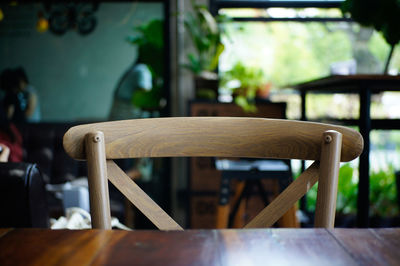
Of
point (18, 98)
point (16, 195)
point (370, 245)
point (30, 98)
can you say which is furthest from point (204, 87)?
point (370, 245)

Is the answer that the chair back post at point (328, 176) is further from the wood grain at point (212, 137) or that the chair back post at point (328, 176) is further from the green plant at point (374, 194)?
the green plant at point (374, 194)

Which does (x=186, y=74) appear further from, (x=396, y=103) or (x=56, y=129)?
(x=396, y=103)

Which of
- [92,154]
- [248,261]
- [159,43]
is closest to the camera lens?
[248,261]

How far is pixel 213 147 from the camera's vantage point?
2.96 ft

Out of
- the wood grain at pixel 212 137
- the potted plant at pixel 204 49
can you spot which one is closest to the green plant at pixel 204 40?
the potted plant at pixel 204 49

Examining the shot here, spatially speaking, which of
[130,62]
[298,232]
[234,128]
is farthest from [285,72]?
[298,232]

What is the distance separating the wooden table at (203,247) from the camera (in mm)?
467

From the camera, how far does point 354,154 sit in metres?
0.83

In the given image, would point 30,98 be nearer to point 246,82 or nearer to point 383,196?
point 246,82

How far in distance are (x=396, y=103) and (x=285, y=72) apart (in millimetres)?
997

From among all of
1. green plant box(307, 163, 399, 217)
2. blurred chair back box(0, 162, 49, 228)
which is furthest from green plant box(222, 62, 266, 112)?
blurred chair back box(0, 162, 49, 228)

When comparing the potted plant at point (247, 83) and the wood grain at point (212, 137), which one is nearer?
the wood grain at point (212, 137)

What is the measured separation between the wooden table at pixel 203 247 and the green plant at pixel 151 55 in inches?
119

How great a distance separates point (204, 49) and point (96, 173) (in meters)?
2.59
